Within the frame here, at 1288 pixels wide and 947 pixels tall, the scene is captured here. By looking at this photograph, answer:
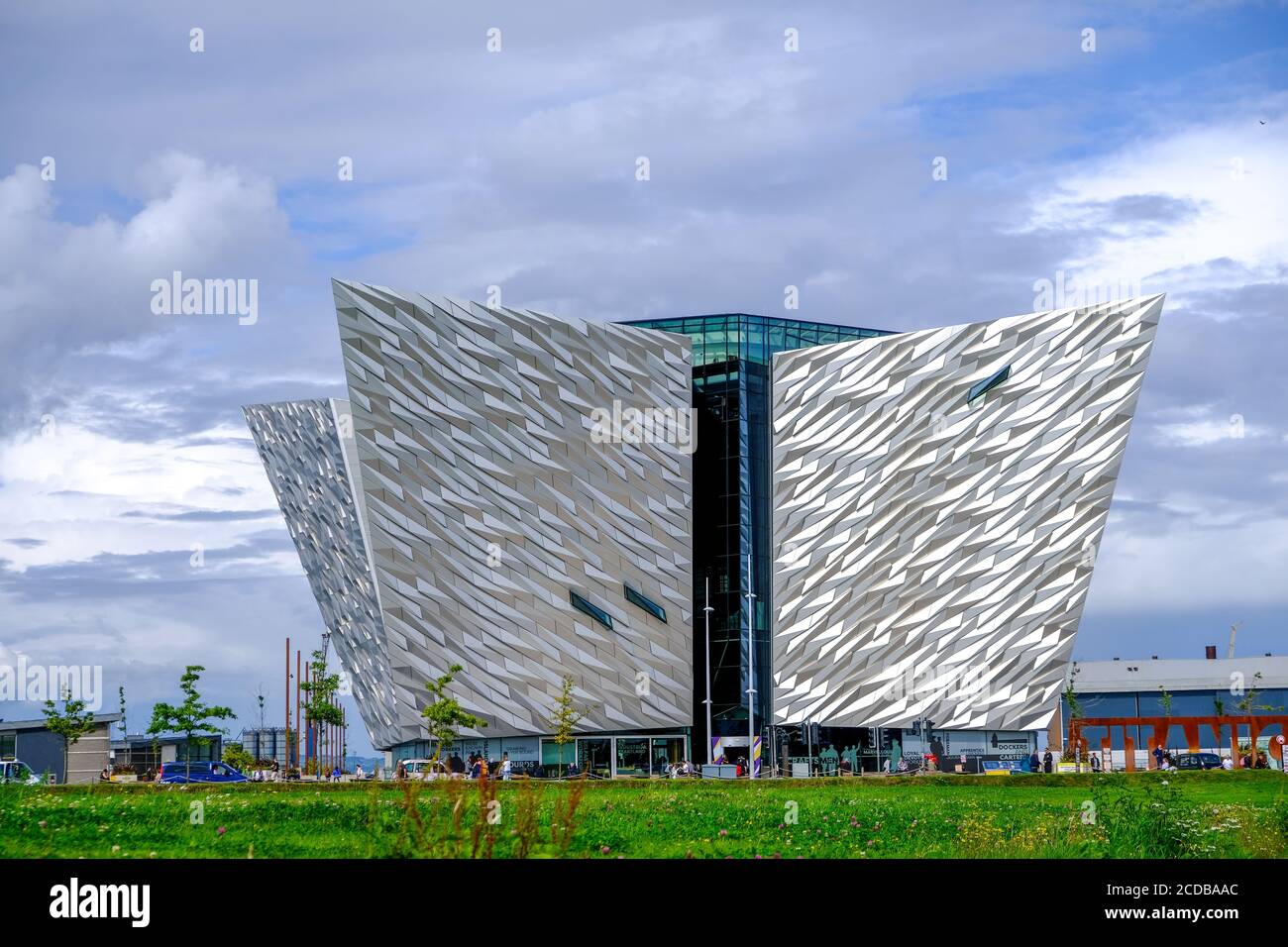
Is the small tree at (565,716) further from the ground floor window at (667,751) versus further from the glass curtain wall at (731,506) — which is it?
the glass curtain wall at (731,506)

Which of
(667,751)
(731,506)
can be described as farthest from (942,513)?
(667,751)

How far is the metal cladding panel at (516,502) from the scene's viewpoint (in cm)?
5050

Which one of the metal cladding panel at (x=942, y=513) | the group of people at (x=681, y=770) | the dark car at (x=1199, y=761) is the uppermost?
the metal cladding panel at (x=942, y=513)

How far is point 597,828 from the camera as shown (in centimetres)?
1911

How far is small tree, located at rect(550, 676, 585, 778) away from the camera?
52.5m

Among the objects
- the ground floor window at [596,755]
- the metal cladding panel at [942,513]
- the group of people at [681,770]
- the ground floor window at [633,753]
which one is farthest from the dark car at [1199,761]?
the ground floor window at [596,755]

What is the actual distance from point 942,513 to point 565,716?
53.1 feet

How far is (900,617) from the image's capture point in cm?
5431

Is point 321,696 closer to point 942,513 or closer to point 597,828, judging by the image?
point 942,513

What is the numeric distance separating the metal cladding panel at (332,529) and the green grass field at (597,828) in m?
33.5

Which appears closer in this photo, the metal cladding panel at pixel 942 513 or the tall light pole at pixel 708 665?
the metal cladding panel at pixel 942 513

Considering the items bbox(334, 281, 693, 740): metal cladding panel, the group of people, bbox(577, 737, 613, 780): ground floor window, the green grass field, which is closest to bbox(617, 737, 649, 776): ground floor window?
bbox(577, 737, 613, 780): ground floor window

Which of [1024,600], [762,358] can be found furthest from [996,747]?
[762,358]

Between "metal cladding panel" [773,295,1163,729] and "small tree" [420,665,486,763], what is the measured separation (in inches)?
478
